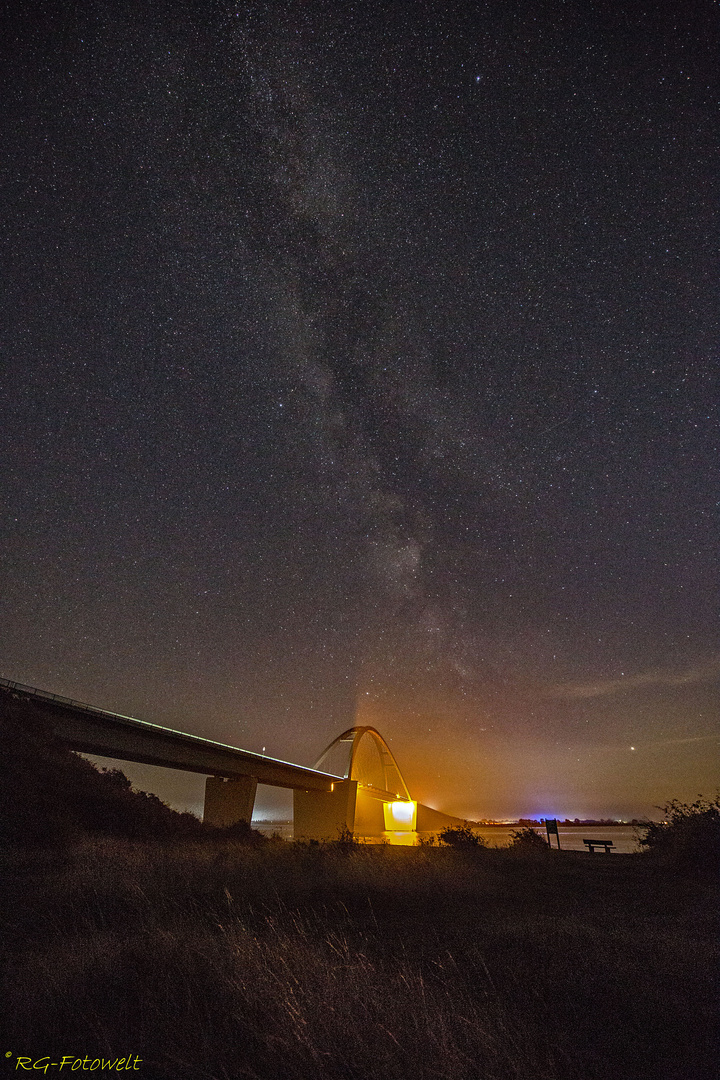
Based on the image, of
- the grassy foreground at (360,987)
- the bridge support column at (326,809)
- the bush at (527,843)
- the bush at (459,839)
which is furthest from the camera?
the bridge support column at (326,809)

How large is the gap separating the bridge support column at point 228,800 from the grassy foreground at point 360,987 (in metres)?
43.1

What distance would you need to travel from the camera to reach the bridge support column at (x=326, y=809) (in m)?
68.1

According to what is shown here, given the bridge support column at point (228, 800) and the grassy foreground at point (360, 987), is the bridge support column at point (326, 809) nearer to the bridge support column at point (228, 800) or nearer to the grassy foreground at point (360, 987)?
the bridge support column at point (228, 800)

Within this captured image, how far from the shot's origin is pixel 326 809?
230 ft

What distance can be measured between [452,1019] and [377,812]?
86.8m

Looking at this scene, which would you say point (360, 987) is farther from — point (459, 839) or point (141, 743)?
point (141, 743)

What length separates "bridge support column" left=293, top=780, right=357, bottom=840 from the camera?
68062mm

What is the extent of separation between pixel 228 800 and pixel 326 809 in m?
23.1

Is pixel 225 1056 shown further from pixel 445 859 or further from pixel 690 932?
pixel 445 859

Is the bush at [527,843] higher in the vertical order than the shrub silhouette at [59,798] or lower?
lower

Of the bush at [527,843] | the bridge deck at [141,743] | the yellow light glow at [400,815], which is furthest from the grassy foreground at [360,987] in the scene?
the yellow light glow at [400,815]

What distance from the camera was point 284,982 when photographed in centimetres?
533

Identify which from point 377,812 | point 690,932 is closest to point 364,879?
point 690,932

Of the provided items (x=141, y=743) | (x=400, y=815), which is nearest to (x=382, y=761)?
(x=400, y=815)
